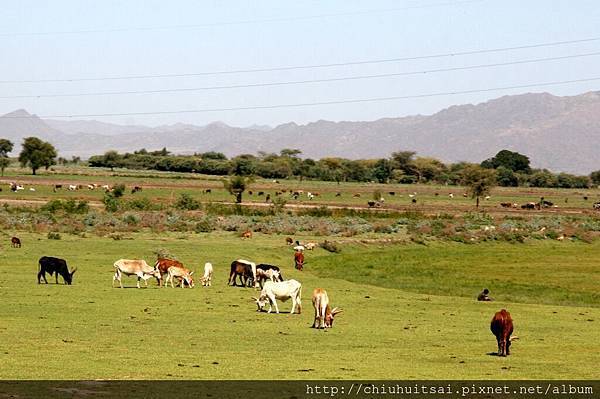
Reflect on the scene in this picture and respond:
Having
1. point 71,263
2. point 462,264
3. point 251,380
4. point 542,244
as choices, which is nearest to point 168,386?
point 251,380

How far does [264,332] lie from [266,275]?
12706 mm

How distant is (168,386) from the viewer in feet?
61.3

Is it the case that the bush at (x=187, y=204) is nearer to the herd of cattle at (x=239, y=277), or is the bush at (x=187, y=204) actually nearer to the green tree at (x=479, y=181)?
the green tree at (x=479, y=181)

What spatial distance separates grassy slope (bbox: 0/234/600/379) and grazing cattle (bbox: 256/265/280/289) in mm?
1432

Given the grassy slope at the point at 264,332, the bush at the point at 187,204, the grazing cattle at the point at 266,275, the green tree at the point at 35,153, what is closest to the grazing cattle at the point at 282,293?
the grassy slope at the point at 264,332

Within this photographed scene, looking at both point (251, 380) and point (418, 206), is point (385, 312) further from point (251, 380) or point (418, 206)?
point (418, 206)

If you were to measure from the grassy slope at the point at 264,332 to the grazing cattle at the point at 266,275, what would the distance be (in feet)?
4.70

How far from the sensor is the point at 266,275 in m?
39.5

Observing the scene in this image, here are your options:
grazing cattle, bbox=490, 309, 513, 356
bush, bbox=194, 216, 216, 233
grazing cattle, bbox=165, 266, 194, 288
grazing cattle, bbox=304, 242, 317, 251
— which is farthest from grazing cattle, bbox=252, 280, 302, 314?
bush, bbox=194, 216, 216, 233

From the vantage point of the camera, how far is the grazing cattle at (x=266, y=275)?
3872 cm

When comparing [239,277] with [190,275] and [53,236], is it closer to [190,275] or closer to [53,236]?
[190,275]

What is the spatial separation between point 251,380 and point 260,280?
2023cm

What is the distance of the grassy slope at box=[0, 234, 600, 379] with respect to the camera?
20984mm

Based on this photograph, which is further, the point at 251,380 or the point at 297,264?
the point at 297,264
